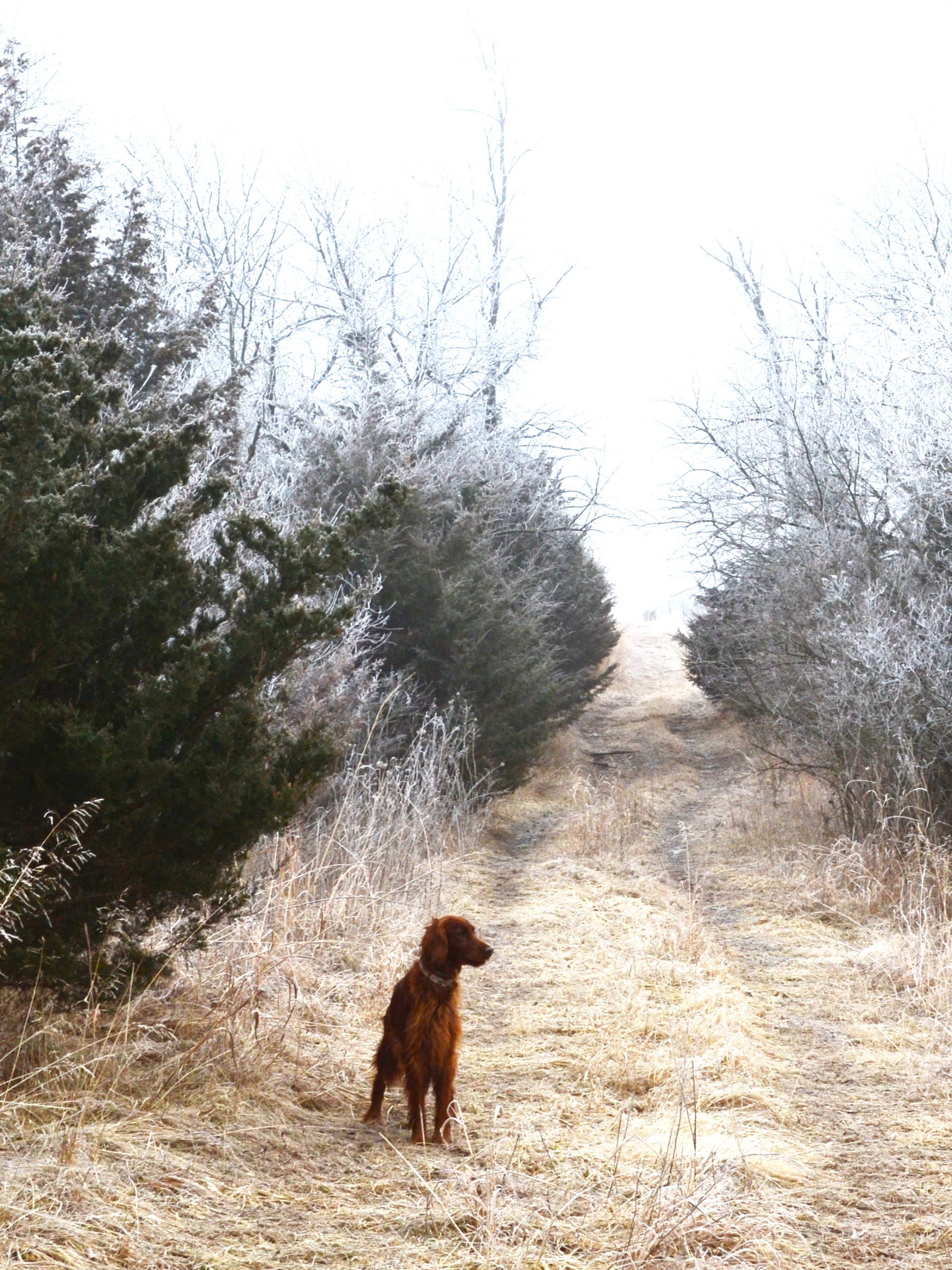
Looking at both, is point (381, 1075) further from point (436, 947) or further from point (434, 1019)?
point (436, 947)

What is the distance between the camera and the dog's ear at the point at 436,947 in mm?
4199

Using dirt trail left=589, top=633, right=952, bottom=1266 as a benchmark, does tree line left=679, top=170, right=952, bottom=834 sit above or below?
above

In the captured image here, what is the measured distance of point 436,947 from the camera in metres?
4.20

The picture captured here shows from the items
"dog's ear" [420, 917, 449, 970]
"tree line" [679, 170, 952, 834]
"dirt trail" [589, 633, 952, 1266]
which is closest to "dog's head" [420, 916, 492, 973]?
"dog's ear" [420, 917, 449, 970]

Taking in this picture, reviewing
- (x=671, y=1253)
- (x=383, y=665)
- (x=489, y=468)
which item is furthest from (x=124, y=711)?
(x=489, y=468)

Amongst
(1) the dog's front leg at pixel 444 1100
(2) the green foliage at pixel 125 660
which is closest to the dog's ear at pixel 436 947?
(1) the dog's front leg at pixel 444 1100

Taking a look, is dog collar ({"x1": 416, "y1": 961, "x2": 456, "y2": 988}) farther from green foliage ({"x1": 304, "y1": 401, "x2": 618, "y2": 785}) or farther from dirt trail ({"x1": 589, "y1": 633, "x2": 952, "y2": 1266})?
green foliage ({"x1": 304, "y1": 401, "x2": 618, "y2": 785})

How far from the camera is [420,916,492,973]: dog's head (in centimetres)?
421

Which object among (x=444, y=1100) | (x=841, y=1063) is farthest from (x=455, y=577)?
(x=444, y=1100)

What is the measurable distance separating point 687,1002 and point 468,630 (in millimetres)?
7140

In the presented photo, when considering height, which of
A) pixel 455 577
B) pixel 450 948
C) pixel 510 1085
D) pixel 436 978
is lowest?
pixel 510 1085

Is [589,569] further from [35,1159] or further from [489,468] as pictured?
[35,1159]

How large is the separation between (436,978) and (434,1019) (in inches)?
5.5

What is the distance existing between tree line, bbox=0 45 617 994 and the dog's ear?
28.9 inches
